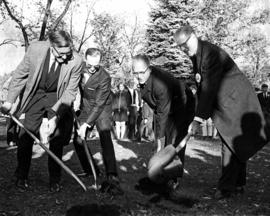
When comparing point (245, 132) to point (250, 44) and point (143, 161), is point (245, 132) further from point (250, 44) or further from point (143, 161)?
point (250, 44)

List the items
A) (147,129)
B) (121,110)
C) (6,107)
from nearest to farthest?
1. (6,107)
2. (121,110)
3. (147,129)

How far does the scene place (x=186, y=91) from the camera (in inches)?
229

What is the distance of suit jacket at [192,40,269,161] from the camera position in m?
4.85

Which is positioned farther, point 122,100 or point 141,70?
point 122,100

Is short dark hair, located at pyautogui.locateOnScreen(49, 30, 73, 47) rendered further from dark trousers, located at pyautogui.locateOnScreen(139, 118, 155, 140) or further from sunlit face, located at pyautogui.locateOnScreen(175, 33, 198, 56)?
dark trousers, located at pyautogui.locateOnScreen(139, 118, 155, 140)

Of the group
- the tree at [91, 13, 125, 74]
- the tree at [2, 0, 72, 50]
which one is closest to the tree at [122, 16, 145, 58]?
the tree at [91, 13, 125, 74]

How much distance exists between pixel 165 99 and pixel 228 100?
845 mm

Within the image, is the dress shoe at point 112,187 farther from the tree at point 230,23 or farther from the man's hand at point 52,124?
the tree at point 230,23

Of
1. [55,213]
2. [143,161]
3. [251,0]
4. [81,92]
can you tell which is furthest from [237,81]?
[251,0]

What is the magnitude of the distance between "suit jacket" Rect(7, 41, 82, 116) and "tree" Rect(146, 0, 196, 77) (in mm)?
29335

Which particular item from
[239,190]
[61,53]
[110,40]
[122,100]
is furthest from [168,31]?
[61,53]

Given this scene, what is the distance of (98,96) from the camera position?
538cm

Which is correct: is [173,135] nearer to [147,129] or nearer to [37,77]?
[37,77]

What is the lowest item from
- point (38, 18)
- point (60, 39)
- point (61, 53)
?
point (61, 53)
